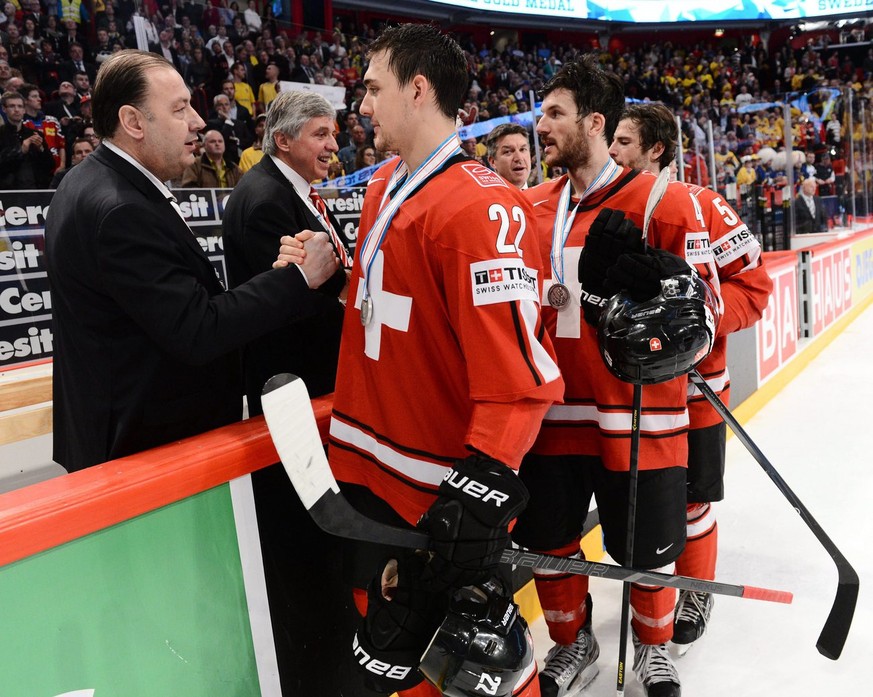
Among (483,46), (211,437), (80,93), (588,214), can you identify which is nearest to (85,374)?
(211,437)

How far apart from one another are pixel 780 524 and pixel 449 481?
2373mm

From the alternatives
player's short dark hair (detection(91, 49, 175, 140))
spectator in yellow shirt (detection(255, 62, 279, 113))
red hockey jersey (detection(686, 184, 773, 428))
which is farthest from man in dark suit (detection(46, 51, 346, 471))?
spectator in yellow shirt (detection(255, 62, 279, 113))

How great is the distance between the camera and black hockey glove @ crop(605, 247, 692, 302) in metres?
1.44

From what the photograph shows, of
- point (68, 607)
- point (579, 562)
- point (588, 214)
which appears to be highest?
point (588, 214)

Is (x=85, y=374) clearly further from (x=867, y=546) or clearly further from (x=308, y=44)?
(x=308, y=44)

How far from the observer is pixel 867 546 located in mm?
2678

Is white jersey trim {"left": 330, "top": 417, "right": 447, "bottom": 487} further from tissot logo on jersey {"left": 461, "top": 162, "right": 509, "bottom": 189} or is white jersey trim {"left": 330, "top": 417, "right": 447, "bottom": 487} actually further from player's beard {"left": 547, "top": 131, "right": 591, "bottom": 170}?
player's beard {"left": 547, "top": 131, "right": 591, "bottom": 170}

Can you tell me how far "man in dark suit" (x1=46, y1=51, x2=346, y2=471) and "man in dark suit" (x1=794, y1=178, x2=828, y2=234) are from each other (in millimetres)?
7795

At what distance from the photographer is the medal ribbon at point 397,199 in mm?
1176

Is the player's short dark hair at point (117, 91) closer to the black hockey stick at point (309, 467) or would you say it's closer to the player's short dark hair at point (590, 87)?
the black hockey stick at point (309, 467)

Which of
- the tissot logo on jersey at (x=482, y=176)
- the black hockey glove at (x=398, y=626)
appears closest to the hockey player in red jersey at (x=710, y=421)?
the tissot logo on jersey at (x=482, y=176)

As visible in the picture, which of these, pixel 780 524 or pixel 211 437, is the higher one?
pixel 211 437

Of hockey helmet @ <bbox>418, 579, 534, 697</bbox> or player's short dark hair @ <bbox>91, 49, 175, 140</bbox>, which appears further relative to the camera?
player's short dark hair @ <bbox>91, 49, 175, 140</bbox>

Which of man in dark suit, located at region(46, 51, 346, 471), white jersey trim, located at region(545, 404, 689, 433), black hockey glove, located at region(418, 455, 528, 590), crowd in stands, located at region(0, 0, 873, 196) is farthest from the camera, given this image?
crowd in stands, located at region(0, 0, 873, 196)
